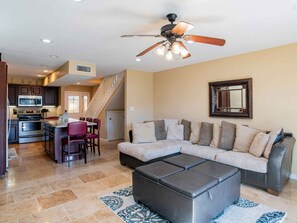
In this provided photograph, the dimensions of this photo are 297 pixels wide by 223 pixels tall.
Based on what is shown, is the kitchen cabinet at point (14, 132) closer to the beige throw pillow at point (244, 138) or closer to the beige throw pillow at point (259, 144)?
the beige throw pillow at point (244, 138)

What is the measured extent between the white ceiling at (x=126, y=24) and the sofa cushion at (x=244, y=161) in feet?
6.65

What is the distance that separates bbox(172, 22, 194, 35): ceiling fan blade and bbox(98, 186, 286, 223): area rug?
2.25 metres

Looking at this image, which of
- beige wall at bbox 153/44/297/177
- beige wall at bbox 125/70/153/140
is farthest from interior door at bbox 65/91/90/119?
beige wall at bbox 153/44/297/177

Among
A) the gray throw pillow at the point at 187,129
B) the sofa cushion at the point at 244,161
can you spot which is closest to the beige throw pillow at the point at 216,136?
the sofa cushion at the point at 244,161

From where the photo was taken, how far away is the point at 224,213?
7.88ft

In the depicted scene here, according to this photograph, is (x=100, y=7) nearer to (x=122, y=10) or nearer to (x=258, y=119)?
(x=122, y=10)

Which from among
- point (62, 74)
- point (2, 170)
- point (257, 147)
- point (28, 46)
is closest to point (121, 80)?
point (62, 74)

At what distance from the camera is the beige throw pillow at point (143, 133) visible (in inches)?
175

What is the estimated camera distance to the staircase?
6400 millimetres

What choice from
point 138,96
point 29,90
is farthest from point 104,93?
point 29,90

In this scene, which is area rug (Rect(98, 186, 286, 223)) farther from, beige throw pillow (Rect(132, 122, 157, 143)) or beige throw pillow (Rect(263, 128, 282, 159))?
beige throw pillow (Rect(132, 122, 157, 143))

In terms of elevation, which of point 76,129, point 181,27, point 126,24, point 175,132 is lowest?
point 175,132

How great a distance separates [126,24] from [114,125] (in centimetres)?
515

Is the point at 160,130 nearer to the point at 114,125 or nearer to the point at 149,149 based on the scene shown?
the point at 149,149
